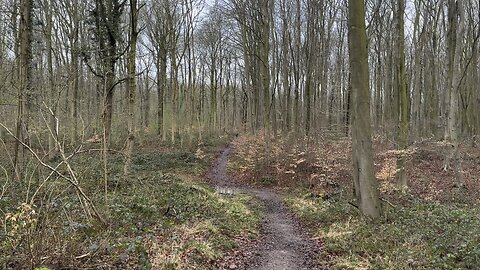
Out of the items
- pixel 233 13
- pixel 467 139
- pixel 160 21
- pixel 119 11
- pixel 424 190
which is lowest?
A: pixel 424 190

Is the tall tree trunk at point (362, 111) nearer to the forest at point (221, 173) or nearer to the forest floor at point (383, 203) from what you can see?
the forest at point (221, 173)

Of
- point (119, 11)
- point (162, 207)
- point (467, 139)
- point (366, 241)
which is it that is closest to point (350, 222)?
point (366, 241)

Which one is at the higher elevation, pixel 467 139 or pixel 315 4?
pixel 315 4

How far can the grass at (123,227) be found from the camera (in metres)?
4.80

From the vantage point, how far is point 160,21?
2677 cm

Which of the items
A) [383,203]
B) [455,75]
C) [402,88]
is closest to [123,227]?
[383,203]

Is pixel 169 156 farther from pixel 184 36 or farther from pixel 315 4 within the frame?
pixel 315 4

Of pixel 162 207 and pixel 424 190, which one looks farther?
pixel 424 190

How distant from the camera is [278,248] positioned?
771cm

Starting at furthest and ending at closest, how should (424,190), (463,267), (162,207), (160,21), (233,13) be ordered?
(160,21) < (233,13) < (424,190) < (162,207) < (463,267)

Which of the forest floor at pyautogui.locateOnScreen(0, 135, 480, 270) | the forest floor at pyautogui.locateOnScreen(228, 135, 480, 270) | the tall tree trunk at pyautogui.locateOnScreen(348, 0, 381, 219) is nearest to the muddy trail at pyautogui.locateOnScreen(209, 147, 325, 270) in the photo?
the forest floor at pyautogui.locateOnScreen(0, 135, 480, 270)

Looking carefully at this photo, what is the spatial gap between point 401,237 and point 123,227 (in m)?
5.65

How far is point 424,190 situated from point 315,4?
44.5ft

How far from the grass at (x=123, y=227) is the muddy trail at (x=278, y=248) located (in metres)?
0.33
